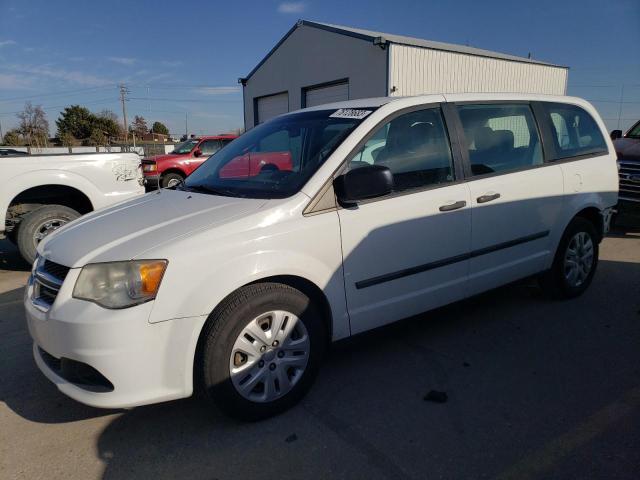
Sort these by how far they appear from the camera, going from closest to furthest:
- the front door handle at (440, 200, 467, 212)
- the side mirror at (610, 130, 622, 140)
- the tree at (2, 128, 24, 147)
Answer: the front door handle at (440, 200, 467, 212), the side mirror at (610, 130, 622, 140), the tree at (2, 128, 24, 147)

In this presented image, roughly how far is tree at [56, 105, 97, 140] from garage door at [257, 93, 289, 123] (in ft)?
135

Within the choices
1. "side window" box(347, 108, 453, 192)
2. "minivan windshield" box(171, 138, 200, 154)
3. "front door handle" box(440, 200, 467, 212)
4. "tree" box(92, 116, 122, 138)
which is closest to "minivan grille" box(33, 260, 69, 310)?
"side window" box(347, 108, 453, 192)

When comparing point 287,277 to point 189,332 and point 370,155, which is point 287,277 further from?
point 370,155

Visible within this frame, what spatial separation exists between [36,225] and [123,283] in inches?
168

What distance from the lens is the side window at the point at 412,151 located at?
9.78 ft

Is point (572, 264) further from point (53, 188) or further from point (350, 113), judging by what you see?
point (53, 188)

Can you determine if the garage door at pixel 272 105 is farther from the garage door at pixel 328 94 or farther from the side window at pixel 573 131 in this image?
the side window at pixel 573 131

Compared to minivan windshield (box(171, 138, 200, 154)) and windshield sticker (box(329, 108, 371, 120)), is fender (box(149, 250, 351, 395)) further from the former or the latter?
minivan windshield (box(171, 138, 200, 154))

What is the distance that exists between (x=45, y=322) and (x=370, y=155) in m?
2.01

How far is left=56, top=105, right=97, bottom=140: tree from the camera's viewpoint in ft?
180

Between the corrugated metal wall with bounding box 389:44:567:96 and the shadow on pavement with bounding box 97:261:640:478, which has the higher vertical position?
the corrugated metal wall with bounding box 389:44:567:96

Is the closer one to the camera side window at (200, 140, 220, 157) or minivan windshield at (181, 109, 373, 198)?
minivan windshield at (181, 109, 373, 198)

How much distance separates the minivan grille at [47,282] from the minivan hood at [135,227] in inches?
1.9

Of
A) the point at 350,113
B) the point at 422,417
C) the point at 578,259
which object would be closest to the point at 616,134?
the point at 578,259
